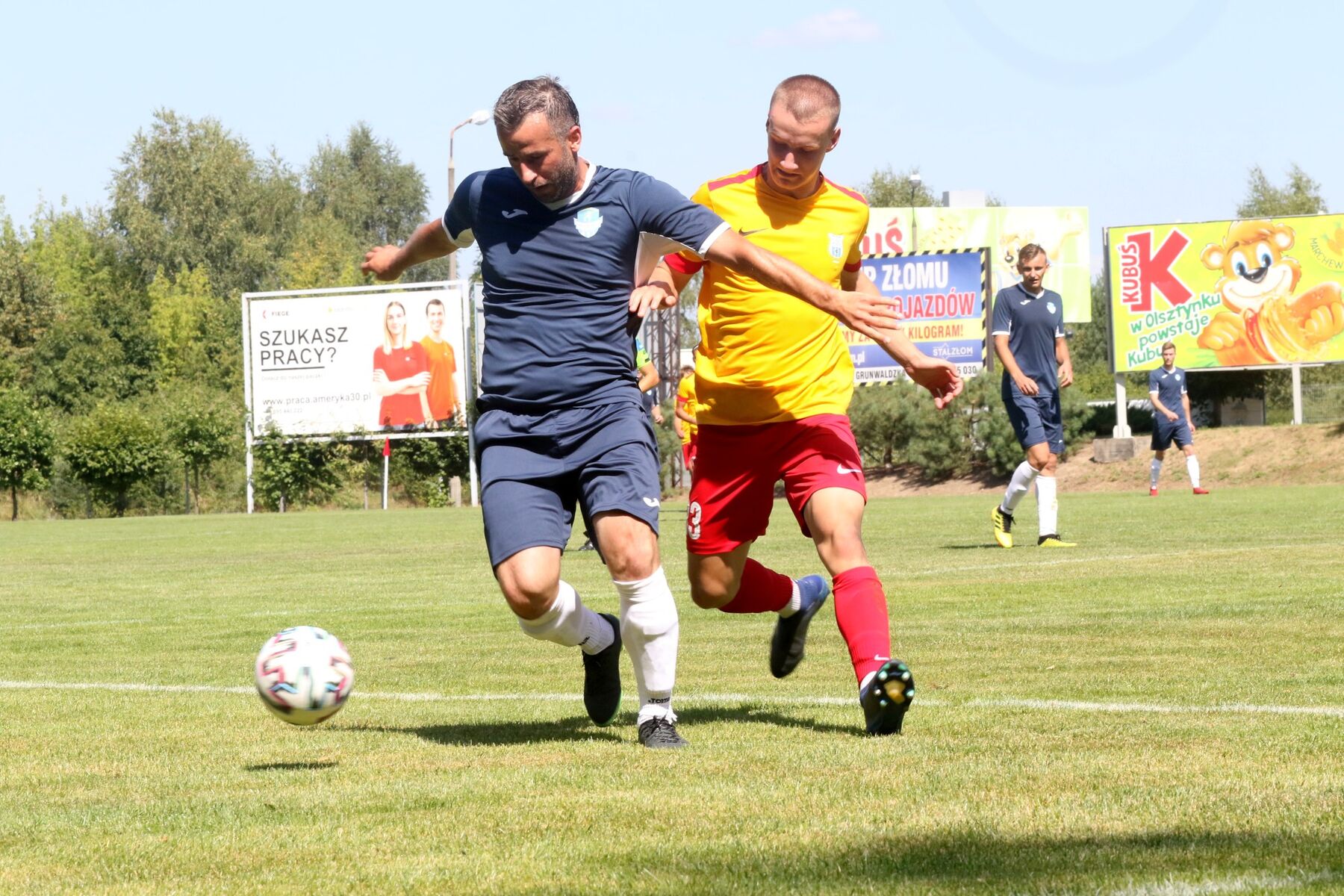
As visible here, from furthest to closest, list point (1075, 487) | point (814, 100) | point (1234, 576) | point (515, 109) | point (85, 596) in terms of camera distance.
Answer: point (1075, 487) → point (85, 596) → point (1234, 576) → point (814, 100) → point (515, 109)

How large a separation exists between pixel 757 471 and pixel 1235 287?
1776 inches

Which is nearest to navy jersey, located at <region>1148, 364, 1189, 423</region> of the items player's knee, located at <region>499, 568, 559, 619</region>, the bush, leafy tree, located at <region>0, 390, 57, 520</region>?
player's knee, located at <region>499, 568, 559, 619</region>

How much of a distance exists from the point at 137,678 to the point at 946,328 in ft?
144

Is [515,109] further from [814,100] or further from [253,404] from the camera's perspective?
[253,404]

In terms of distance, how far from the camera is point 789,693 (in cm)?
689

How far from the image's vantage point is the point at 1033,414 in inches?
591

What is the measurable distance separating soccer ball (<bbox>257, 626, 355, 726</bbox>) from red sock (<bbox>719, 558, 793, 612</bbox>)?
1719 millimetres

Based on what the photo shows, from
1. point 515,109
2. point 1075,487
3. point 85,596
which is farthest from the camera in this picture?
point 1075,487

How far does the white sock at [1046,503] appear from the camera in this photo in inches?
613

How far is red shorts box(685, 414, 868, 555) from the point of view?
21.1 ft

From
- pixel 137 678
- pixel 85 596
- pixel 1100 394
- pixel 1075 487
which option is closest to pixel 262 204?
pixel 1100 394

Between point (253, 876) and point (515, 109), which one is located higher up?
point (515, 109)

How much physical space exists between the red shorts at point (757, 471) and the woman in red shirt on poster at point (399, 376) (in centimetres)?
4356

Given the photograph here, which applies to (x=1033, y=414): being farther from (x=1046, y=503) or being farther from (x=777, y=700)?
(x=777, y=700)
